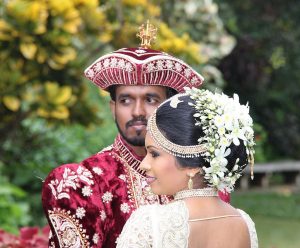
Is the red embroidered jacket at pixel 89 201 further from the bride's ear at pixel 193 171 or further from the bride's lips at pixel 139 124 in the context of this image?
the bride's ear at pixel 193 171

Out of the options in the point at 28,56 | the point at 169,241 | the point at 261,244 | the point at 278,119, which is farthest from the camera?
the point at 278,119

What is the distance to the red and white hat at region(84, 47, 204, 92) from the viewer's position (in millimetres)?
3998

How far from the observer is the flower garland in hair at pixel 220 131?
10.5 feet

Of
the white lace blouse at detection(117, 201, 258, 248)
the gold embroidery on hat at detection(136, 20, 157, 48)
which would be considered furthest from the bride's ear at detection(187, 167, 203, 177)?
the gold embroidery on hat at detection(136, 20, 157, 48)

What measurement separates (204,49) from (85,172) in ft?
24.2

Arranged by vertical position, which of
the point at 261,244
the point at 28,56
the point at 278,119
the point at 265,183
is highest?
the point at 278,119

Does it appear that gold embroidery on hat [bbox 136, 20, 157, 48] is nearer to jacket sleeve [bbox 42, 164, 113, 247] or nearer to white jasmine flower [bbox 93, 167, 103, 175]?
white jasmine flower [bbox 93, 167, 103, 175]

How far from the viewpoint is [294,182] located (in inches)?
653

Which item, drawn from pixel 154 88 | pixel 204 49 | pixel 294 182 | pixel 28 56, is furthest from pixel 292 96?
pixel 154 88

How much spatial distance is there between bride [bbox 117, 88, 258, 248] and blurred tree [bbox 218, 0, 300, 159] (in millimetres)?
13332

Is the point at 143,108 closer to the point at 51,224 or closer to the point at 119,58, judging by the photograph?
the point at 119,58

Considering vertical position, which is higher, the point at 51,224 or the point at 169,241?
the point at 51,224

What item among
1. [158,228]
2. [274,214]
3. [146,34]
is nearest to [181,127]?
[158,228]

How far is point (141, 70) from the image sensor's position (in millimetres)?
3984
